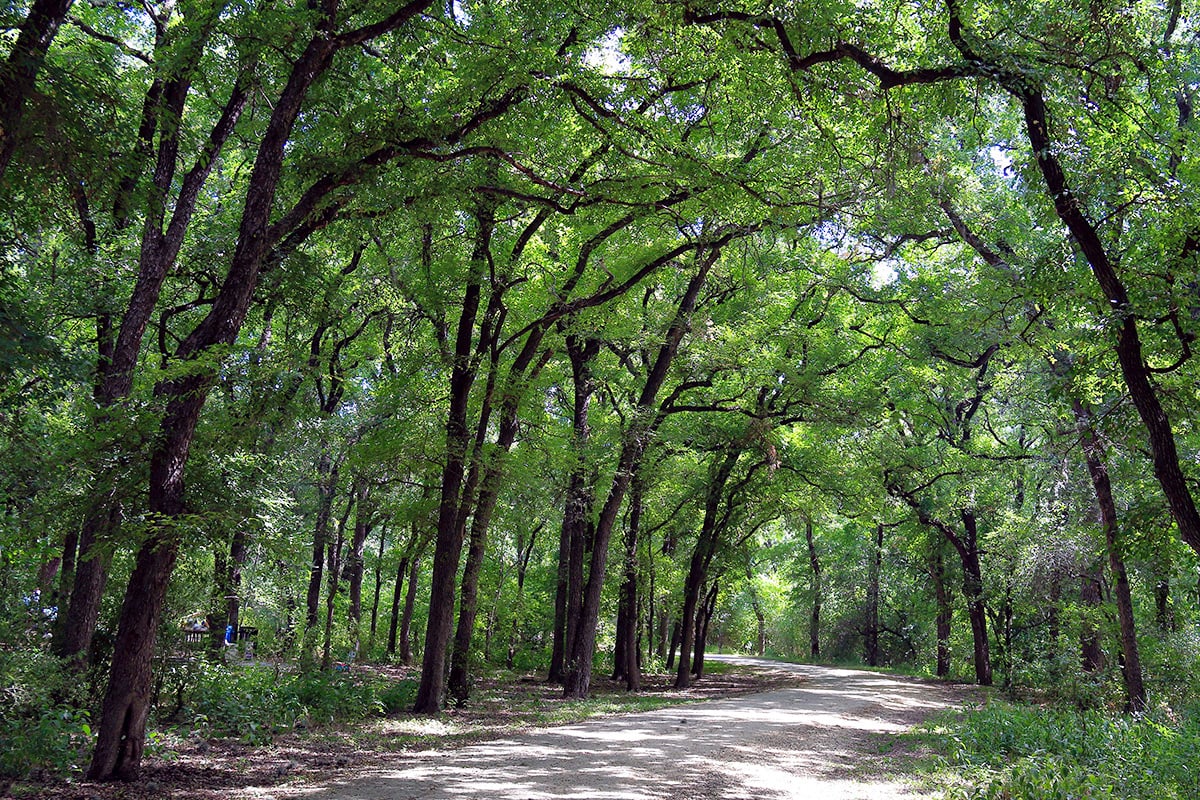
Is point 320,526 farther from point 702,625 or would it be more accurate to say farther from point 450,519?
point 702,625

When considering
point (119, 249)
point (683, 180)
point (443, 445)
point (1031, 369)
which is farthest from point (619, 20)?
point (1031, 369)

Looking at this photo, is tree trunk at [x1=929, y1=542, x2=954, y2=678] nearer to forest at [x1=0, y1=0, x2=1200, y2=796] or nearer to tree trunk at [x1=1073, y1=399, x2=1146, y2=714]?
forest at [x1=0, y1=0, x2=1200, y2=796]

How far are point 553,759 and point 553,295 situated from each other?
6837 mm

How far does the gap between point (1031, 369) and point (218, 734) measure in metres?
19.1

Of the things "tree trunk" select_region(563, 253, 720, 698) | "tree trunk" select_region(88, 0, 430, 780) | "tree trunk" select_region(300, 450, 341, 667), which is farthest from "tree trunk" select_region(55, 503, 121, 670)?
"tree trunk" select_region(563, 253, 720, 698)

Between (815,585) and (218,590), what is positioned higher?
A: (815,585)

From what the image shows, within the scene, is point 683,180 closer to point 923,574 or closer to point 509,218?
point 509,218

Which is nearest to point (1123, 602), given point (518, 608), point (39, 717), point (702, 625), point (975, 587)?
point (975, 587)

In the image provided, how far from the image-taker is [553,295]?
489 inches

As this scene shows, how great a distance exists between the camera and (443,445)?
39.8 feet

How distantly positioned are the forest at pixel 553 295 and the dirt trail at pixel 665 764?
255 centimetres

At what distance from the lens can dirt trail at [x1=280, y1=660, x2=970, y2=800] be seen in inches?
273

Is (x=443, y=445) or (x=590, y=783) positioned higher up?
(x=443, y=445)

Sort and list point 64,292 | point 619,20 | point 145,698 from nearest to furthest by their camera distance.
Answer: point 145,698
point 619,20
point 64,292
